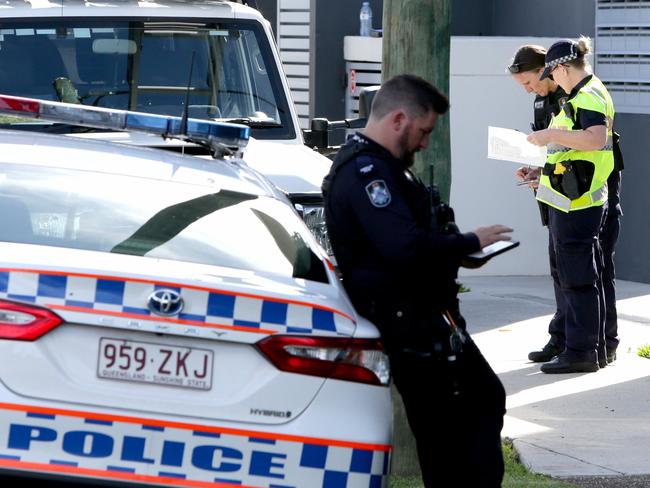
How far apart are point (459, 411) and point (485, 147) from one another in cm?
716

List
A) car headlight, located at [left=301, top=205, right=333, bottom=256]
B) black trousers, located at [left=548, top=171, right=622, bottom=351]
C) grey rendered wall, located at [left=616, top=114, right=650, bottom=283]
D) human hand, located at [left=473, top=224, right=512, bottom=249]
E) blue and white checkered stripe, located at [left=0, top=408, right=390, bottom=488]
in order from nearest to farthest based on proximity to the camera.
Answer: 1. blue and white checkered stripe, located at [left=0, top=408, right=390, bottom=488]
2. human hand, located at [left=473, top=224, right=512, bottom=249]
3. car headlight, located at [left=301, top=205, right=333, bottom=256]
4. black trousers, located at [left=548, top=171, right=622, bottom=351]
5. grey rendered wall, located at [left=616, top=114, right=650, bottom=283]

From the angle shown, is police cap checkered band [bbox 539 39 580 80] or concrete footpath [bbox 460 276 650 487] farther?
police cap checkered band [bbox 539 39 580 80]

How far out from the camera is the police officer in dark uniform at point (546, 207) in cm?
788

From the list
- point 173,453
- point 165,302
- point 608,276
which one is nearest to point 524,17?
point 608,276

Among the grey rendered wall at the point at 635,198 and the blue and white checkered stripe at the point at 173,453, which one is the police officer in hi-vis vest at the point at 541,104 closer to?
the grey rendered wall at the point at 635,198

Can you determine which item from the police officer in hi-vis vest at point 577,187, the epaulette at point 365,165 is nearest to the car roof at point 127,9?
the police officer in hi-vis vest at point 577,187

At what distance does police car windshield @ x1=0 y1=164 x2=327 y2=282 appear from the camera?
413cm

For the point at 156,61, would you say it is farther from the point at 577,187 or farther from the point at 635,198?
the point at 635,198

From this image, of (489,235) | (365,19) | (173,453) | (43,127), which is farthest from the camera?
(365,19)

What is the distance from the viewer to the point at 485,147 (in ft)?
37.8

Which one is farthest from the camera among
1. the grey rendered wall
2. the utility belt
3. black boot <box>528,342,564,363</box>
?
the grey rendered wall

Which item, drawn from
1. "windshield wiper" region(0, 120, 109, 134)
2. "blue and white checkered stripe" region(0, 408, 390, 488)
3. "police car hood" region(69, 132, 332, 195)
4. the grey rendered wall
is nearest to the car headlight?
"police car hood" region(69, 132, 332, 195)

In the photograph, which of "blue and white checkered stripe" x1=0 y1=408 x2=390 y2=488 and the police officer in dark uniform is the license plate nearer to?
"blue and white checkered stripe" x1=0 y1=408 x2=390 y2=488

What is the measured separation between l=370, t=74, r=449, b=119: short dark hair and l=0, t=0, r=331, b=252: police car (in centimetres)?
278
